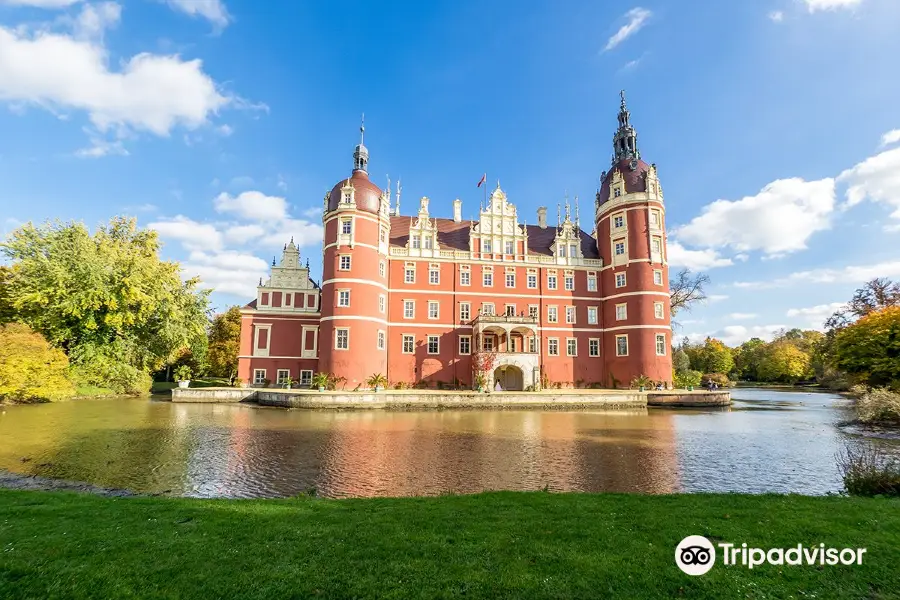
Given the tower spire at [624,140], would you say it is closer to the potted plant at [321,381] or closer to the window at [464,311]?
the window at [464,311]

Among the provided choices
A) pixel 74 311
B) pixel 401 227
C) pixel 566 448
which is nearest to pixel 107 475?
pixel 566 448

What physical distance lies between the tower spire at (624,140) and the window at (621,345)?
16.5m

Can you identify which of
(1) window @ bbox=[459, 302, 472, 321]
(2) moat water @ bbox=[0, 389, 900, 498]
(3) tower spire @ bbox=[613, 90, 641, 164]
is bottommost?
(2) moat water @ bbox=[0, 389, 900, 498]

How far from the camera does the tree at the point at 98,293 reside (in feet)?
96.5

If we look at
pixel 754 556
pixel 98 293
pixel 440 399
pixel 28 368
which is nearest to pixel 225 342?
pixel 98 293

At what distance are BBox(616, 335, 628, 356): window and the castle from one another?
3.5 inches

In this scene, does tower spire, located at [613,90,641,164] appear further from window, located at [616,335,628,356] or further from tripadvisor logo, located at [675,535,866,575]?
tripadvisor logo, located at [675,535,866,575]

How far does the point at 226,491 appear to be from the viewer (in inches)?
394

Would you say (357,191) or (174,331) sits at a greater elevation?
(357,191)

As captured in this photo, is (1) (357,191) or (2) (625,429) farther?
(1) (357,191)

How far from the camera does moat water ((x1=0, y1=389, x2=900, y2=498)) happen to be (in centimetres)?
1063

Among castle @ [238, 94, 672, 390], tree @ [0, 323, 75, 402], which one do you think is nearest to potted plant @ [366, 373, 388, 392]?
castle @ [238, 94, 672, 390]

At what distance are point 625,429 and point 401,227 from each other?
90.0ft

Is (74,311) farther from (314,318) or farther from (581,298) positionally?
(581,298)
